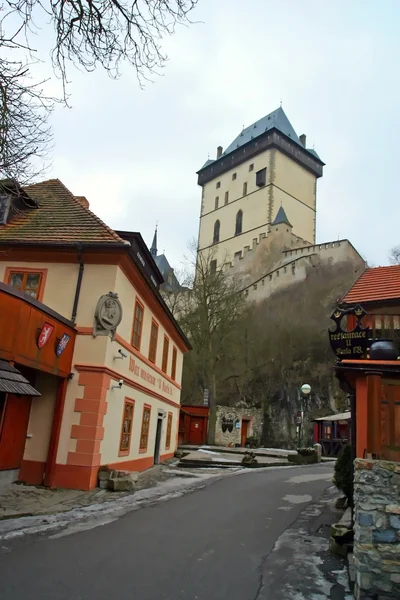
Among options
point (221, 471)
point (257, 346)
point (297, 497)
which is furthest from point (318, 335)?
point (297, 497)

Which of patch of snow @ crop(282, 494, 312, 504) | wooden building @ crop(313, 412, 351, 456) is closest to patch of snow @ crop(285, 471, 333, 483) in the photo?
patch of snow @ crop(282, 494, 312, 504)

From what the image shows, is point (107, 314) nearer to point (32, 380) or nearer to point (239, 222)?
point (32, 380)

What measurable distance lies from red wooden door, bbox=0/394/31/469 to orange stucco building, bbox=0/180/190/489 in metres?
0.09

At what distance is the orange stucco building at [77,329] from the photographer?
11.9 meters

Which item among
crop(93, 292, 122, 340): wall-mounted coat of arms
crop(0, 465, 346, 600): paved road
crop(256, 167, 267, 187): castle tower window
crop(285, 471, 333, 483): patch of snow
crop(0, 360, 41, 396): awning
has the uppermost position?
crop(256, 167, 267, 187): castle tower window

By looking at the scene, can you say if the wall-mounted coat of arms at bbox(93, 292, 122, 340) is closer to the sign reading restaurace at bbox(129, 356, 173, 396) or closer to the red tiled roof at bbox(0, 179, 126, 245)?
the red tiled roof at bbox(0, 179, 126, 245)

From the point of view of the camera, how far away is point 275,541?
809cm

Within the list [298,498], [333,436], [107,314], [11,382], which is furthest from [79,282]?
[333,436]

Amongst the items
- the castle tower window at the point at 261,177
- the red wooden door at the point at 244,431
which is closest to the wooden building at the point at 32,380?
the red wooden door at the point at 244,431

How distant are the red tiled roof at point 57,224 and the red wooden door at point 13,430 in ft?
14.2

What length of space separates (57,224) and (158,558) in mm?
10182

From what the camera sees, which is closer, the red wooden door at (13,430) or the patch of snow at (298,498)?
the red wooden door at (13,430)

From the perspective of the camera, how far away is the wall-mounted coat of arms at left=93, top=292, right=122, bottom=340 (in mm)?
12648

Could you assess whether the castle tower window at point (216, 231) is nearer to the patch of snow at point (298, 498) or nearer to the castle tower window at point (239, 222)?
the castle tower window at point (239, 222)
